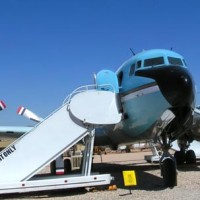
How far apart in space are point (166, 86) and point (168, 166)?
8.76 ft

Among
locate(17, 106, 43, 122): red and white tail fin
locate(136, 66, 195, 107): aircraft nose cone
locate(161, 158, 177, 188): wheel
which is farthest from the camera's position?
locate(17, 106, 43, 122): red and white tail fin

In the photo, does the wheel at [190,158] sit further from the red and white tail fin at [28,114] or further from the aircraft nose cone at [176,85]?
the aircraft nose cone at [176,85]

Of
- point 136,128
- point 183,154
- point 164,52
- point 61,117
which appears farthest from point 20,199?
point 183,154

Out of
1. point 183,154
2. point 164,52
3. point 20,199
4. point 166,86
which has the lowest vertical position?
point 20,199

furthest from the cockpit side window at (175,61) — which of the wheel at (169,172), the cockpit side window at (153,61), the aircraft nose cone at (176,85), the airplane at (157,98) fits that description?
the wheel at (169,172)

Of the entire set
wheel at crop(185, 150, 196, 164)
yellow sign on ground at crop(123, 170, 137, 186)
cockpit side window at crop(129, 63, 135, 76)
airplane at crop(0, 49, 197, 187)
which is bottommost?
yellow sign on ground at crop(123, 170, 137, 186)

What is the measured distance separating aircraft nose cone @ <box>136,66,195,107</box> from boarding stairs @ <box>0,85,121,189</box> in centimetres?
199

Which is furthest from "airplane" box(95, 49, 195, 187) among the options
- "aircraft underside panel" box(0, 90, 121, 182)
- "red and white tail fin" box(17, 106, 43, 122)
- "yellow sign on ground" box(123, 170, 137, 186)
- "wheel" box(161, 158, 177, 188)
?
"red and white tail fin" box(17, 106, 43, 122)

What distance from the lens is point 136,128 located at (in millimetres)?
12656

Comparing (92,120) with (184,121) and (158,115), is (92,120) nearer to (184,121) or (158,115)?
(158,115)

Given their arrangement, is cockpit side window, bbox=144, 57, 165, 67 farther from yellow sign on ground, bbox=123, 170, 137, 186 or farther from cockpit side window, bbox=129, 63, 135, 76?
yellow sign on ground, bbox=123, 170, 137, 186

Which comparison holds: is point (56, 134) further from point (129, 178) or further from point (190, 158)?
point (190, 158)

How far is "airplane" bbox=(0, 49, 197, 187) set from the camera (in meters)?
10.4

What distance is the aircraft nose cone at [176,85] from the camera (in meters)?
10.2
